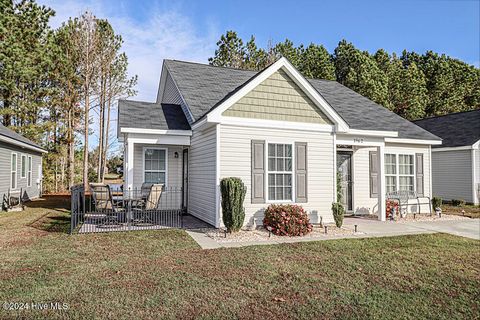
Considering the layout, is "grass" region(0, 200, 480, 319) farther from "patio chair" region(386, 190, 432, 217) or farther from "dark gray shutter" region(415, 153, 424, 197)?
"dark gray shutter" region(415, 153, 424, 197)

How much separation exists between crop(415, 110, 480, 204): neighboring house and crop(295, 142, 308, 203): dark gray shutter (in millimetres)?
11161

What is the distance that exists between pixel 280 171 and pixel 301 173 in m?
0.67

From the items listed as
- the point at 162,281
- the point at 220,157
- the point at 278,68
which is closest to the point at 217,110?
the point at 220,157

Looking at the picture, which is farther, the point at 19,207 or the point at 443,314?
the point at 19,207

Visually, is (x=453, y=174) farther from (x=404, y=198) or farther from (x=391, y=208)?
(x=391, y=208)

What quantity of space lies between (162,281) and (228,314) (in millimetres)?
1460

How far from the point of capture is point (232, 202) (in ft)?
26.9

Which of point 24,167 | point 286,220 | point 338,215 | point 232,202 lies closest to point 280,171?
point 286,220

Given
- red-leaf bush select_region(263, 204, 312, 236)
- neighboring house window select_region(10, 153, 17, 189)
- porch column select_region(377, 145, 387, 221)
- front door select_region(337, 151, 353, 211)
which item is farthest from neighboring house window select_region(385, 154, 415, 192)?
neighboring house window select_region(10, 153, 17, 189)

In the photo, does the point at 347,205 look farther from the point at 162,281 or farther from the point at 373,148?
the point at 162,281

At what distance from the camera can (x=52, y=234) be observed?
8.17m

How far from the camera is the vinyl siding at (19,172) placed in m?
13.7

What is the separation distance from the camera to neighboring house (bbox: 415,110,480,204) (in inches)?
621

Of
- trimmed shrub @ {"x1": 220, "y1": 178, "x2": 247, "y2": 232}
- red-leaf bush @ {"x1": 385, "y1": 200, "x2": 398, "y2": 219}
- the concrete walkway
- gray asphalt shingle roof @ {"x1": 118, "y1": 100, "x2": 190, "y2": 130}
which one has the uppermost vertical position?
gray asphalt shingle roof @ {"x1": 118, "y1": 100, "x2": 190, "y2": 130}
